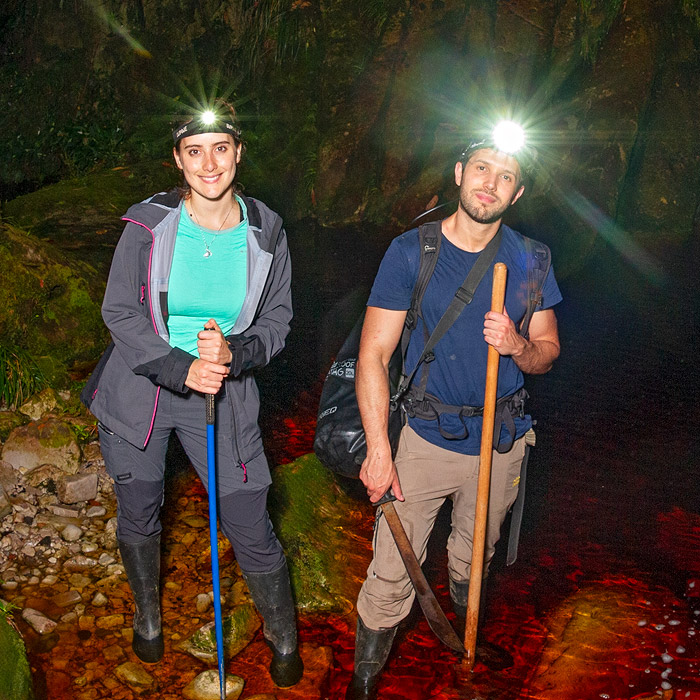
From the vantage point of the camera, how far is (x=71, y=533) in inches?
184

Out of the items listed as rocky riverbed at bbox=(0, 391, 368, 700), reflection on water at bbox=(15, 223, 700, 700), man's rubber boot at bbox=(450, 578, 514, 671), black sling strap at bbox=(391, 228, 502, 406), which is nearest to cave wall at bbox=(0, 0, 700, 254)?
reflection on water at bbox=(15, 223, 700, 700)

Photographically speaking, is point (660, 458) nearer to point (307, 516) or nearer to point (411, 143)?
point (307, 516)

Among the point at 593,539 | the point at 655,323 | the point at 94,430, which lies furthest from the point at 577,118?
the point at 94,430

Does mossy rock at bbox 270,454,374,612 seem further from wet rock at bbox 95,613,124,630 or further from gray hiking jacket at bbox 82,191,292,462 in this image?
gray hiking jacket at bbox 82,191,292,462

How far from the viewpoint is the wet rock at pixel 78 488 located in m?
5.03

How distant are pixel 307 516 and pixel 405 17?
1028 centimetres

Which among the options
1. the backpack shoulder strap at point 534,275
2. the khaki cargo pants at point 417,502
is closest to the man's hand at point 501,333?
the backpack shoulder strap at point 534,275

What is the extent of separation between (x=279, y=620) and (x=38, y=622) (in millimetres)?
1319

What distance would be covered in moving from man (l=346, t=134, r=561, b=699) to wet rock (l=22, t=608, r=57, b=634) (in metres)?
1.60

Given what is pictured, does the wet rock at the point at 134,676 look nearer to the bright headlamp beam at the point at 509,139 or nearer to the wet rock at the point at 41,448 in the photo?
the wet rock at the point at 41,448

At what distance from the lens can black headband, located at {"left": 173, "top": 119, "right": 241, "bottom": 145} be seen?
312cm

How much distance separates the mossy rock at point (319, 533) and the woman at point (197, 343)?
861 millimetres

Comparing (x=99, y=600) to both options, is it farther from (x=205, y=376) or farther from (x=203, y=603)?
(x=205, y=376)

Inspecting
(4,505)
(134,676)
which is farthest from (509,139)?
(4,505)
